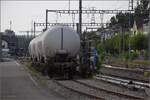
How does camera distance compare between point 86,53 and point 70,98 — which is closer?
point 70,98

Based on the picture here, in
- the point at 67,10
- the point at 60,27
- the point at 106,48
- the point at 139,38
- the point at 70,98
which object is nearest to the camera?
the point at 70,98

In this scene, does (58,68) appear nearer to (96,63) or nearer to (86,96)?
(96,63)

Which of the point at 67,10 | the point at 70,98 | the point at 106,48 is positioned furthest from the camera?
the point at 106,48

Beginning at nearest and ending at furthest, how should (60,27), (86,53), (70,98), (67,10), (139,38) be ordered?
1. (70,98)
2. (60,27)
3. (86,53)
4. (67,10)
5. (139,38)

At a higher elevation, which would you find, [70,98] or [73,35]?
[73,35]

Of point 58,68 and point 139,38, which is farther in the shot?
point 139,38

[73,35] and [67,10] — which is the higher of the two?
[67,10]

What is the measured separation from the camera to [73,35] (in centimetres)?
2750

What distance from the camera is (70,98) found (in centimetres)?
1625

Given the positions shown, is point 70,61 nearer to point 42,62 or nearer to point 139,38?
point 42,62

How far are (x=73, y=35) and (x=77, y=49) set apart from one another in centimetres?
107

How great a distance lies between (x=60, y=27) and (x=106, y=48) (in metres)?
68.1

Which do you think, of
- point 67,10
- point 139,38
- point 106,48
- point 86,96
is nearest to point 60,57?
point 86,96

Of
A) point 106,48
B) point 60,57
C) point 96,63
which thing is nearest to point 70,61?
point 60,57
